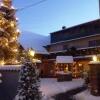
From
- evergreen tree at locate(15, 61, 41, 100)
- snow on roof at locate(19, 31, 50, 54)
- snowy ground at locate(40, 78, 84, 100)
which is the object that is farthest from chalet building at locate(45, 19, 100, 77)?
evergreen tree at locate(15, 61, 41, 100)

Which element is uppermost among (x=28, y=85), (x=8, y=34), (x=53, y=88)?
(x=8, y=34)

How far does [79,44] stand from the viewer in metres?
37.9

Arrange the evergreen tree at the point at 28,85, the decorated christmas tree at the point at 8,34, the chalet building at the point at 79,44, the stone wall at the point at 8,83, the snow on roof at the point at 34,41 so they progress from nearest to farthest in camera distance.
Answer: the evergreen tree at the point at 28,85 < the stone wall at the point at 8,83 < the decorated christmas tree at the point at 8,34 < the chalet building at the point at 79,44 < the snow on roof at the point at 34,41

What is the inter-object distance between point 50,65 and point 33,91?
27884mm

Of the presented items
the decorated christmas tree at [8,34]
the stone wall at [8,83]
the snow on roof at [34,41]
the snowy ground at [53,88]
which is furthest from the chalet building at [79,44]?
the stone wall at [8,83]

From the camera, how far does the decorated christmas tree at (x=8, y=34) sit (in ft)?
66.7

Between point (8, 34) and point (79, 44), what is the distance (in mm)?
18619

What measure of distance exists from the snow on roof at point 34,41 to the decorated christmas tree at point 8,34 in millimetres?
16530

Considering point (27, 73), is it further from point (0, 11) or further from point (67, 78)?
point (67, 78)

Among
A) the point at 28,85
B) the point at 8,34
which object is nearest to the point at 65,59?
the point at 8,34

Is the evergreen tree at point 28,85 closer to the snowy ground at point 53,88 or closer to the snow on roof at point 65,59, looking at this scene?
the snowy ground at point 53,88

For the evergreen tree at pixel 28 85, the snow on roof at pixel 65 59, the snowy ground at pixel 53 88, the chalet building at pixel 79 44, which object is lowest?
the snowy ground at pixel 53 88

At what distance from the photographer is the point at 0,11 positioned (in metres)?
21.7

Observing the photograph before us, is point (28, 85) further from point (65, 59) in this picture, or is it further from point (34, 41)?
point (34, 41)
